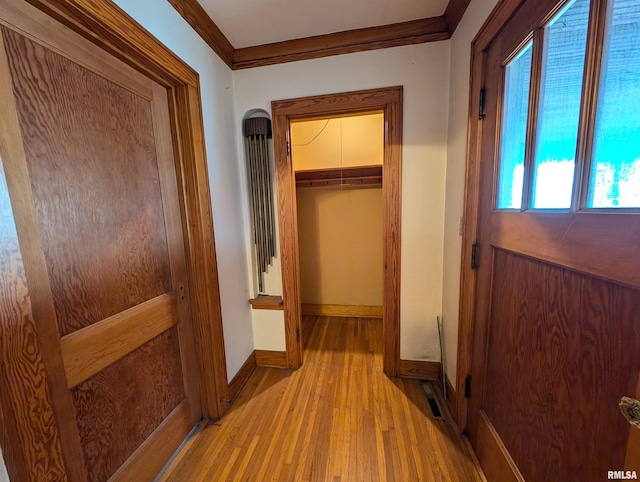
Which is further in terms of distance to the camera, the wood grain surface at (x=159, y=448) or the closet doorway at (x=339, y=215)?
the closet doorway at (x=339, y=215)

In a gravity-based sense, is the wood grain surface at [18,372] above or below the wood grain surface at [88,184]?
below

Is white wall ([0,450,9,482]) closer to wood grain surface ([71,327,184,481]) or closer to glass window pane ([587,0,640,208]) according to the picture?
wood grain surface ([71,327,184,481])

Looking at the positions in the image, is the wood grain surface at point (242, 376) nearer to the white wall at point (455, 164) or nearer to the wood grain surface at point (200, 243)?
the wood grain surface at point (200, 243)

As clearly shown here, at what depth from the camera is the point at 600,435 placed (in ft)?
2.03

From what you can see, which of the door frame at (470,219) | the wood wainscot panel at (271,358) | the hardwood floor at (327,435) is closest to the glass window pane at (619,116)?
the door frame at (470,219)

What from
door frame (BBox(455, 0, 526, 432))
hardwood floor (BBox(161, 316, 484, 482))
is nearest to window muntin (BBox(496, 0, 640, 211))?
door frame (BBox(455, 0, 526, 432))

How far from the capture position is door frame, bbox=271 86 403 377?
5.26 feet

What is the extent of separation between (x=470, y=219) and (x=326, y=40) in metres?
1.46

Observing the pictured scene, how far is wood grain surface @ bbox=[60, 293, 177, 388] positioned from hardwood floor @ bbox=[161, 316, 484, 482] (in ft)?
2.41

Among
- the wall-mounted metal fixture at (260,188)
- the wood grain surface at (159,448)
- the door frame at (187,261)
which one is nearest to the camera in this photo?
the door frame at (187,261)

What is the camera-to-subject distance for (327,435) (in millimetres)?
1389

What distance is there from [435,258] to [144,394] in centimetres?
185

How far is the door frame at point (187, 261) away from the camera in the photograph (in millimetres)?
667

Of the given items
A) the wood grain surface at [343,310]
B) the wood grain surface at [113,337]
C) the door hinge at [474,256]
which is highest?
the door hinge at [474,256]
